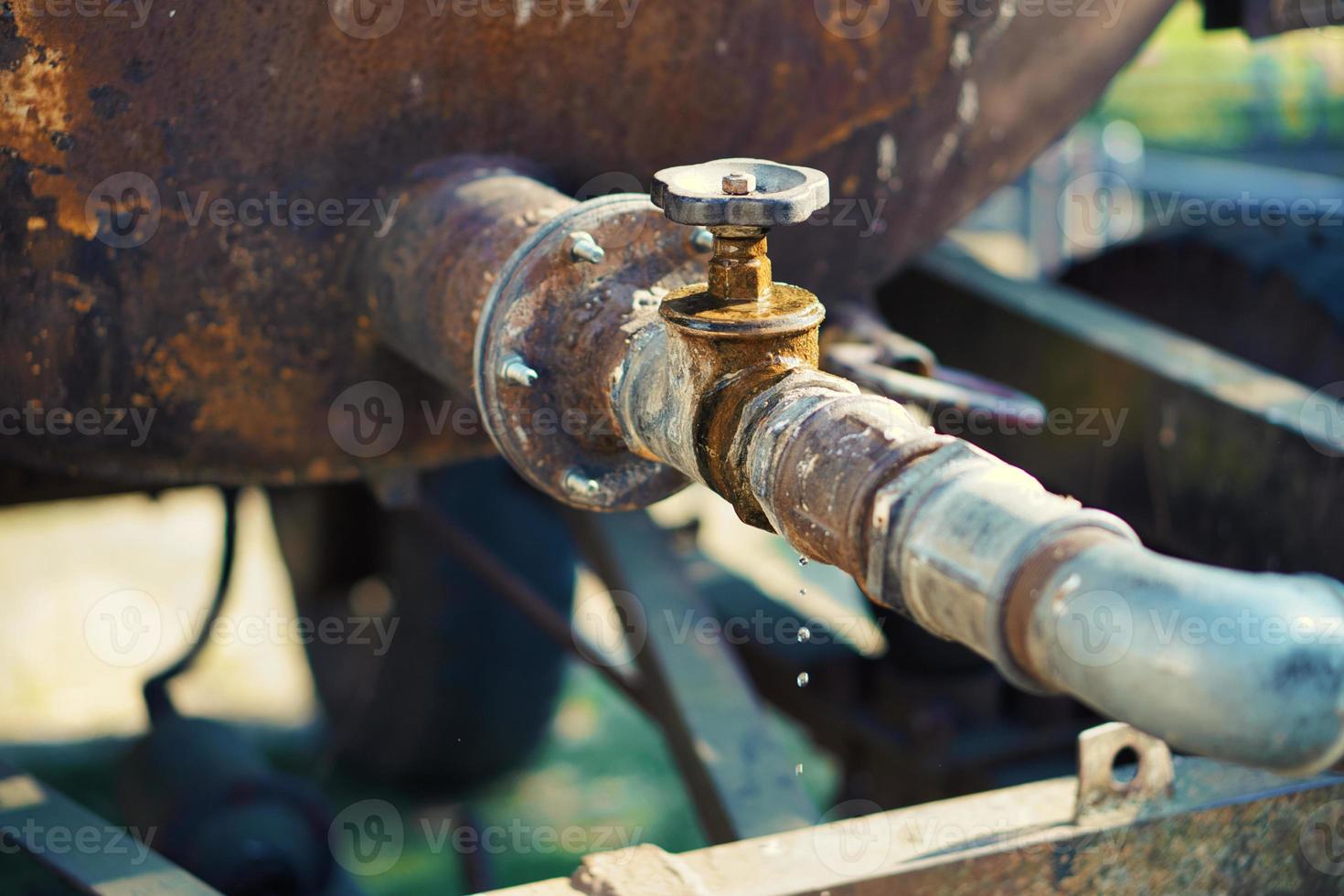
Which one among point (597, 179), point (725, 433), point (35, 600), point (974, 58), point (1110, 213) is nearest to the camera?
point (725, 433)

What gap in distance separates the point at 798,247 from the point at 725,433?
33.6 inches

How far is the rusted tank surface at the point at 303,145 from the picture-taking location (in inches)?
59.7

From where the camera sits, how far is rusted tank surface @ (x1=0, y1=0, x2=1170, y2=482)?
1.52m

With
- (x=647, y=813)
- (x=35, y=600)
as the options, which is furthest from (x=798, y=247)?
(x=35, y=600)

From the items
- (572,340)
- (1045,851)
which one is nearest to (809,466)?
(572,340)

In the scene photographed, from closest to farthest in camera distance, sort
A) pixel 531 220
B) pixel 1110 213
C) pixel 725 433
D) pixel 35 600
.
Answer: pixel 725 433 → pixel 531 220 → pixel 35 600 → pixel 1110 213

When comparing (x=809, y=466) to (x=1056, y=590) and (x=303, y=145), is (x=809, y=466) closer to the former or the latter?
(x=1056, y=590)

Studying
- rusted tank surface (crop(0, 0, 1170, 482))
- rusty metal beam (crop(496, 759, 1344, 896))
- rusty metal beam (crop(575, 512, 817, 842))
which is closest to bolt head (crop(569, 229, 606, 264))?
rusted tank surface (crop(0, 0, 1170, 482))

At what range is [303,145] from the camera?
1606 millimetres

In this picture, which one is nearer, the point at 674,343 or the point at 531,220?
the point at 674,343

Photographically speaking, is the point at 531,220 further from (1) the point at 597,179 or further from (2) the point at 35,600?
(2) the point at 35,600

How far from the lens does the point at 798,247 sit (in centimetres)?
199

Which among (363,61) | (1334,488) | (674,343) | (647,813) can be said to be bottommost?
(647,813)

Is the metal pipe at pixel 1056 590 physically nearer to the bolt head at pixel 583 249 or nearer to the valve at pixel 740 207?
the valve at pixel 740 207
